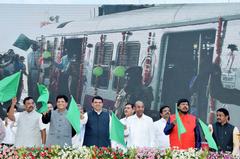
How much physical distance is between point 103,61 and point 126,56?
0.44 metres

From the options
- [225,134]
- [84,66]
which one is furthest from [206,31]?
[225,134]

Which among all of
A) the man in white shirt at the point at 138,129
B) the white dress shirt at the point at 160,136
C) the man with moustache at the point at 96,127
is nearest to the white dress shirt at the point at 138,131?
the man in white shirt at the point at 138,129

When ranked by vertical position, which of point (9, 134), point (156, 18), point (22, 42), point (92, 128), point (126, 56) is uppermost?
point (156, 18)

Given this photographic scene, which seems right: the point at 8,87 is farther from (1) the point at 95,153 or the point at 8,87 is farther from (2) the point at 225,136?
(2) the point at 225,136

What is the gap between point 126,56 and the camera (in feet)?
36.8

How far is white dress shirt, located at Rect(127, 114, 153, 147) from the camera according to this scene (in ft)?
26.9

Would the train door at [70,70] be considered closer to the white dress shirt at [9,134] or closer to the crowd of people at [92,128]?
the white dress shirt at [9,134]

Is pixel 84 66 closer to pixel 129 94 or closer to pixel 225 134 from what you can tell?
pixel 129 94

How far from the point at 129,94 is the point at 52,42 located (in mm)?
1751

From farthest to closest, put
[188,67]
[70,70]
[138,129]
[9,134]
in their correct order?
[70,70] < [188,67] < [9,134] < [138,129]

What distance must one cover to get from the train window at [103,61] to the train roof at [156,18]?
0.26m

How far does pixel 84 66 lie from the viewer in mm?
11484

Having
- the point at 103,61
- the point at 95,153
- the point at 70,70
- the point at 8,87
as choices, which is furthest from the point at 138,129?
the point at 70,70

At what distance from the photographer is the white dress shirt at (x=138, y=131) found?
8195 mm
